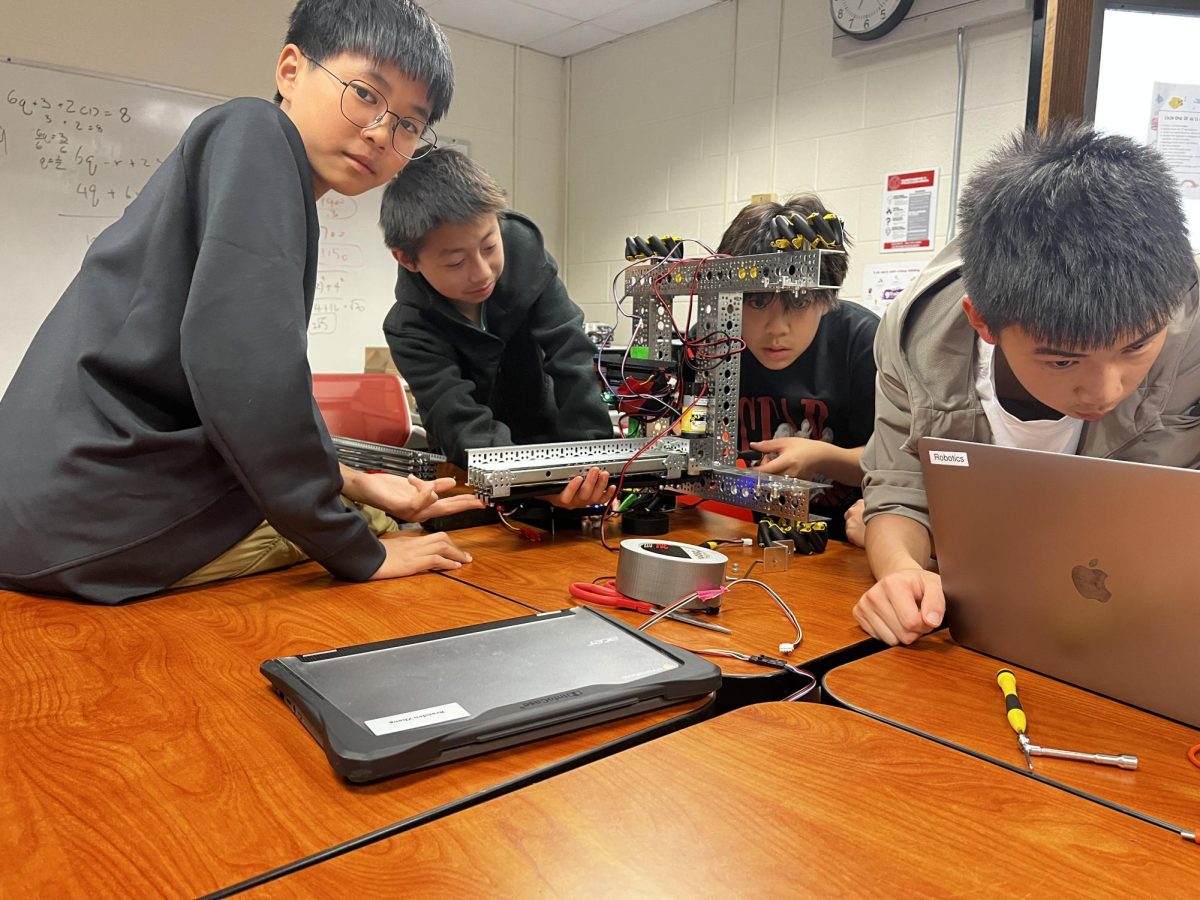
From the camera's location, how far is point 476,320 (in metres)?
1.92

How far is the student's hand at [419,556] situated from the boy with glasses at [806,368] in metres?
0.79

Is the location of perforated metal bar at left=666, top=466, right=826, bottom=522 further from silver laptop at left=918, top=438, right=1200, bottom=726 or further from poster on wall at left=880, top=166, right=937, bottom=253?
poster on wall at left=880, top=166, right=937, bottom=253

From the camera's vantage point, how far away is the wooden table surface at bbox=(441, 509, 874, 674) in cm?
92

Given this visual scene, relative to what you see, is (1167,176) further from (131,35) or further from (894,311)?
(131,35)

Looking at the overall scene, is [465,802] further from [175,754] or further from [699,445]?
[699,445]

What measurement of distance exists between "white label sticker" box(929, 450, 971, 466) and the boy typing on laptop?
16cm

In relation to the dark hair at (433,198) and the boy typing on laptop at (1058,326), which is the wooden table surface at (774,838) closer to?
the boy typing on laptop at (1058,326)

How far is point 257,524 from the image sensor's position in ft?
3.70

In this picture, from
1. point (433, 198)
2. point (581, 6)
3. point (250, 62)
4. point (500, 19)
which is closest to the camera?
point (433, 198)

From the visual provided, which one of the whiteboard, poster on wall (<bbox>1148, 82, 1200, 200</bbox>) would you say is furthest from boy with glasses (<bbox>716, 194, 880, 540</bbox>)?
the whiteboard

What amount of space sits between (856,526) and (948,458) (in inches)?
21.9

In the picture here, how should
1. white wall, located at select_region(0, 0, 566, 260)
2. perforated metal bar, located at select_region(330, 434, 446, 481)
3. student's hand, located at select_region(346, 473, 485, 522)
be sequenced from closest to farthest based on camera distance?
student's hand, located at select_region(346, 473, 485, 522)
perforated metal bar, located at select_region(330, 434, 446, 481)
white wall, located at select_region(0, 0, 566, 260)

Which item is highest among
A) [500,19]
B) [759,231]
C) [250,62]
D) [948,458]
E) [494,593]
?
[500,19]

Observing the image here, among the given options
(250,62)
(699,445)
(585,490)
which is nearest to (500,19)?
(250,62)
